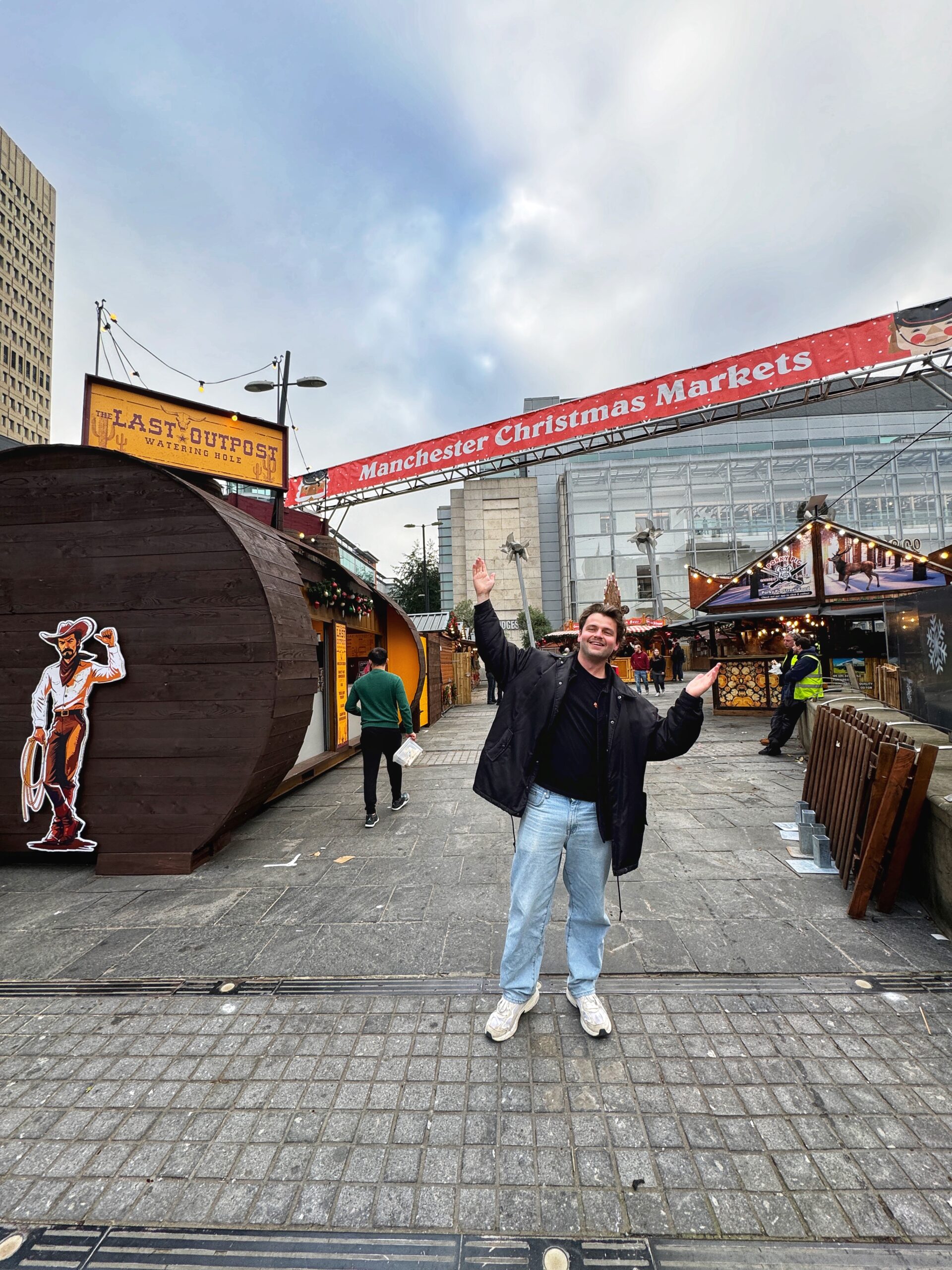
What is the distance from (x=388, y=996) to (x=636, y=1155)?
135 centimetres

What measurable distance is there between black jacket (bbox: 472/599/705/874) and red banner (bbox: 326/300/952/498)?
858 centimetres

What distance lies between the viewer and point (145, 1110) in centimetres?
215

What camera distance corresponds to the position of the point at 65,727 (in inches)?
179

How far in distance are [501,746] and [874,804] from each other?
8.53 feet

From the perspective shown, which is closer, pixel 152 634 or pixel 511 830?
pixel 152 634

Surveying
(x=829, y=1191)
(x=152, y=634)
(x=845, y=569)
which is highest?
(x=845, y=569)

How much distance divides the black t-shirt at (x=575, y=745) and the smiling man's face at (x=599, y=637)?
0.13 metres

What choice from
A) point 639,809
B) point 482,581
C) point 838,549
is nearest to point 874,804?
point 639,809

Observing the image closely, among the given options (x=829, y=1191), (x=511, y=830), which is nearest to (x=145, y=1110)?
(x=829, y=1191)

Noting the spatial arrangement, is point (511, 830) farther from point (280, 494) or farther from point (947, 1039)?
point (280, 494)

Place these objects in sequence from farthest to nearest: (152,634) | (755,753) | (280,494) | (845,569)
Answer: (845,569) < (755,753) < (280,494) < (152,634)

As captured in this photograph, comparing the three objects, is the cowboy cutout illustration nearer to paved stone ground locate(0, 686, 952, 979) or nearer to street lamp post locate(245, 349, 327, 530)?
paved stone ground locate(0, 686, 952, 979)

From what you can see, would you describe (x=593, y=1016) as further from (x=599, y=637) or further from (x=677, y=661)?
(x=677, y=661)

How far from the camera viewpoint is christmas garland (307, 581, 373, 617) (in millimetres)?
7688
